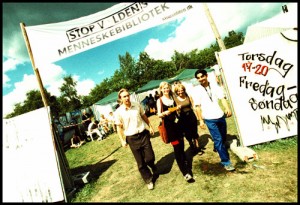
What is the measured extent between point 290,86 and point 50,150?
5.57 meters

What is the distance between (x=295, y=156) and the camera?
425cm

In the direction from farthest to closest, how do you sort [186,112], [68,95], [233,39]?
[233,39], [68,95], [186,112]

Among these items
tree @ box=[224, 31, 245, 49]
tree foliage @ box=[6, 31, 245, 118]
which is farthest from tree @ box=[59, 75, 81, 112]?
tree @ box=[224, 31, 245, 49]

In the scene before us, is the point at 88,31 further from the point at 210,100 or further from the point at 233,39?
the point at 233,39

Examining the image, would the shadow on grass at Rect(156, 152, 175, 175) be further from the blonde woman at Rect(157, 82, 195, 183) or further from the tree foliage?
the tree foliage

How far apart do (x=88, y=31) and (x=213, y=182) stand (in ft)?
14.1

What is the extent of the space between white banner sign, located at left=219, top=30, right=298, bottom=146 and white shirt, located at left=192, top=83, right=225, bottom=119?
801 mm

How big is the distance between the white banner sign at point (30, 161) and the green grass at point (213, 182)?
807 millimetres

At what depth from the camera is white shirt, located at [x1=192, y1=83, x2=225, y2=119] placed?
170 inches

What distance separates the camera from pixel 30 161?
4.87 m

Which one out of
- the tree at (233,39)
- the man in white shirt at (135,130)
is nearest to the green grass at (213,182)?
the man in white shirt at (135,130)

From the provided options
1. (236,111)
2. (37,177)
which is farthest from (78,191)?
(236,111)

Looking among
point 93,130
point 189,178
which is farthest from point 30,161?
point 93,130

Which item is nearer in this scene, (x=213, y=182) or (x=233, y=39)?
(x=213, y=182)
